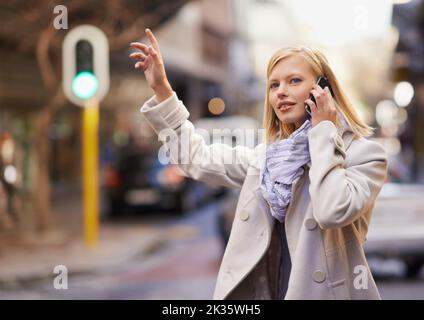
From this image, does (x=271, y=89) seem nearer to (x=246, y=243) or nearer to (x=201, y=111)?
(x=246, y=243)

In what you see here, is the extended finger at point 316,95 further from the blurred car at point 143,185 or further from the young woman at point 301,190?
the blurred car at point 143,185

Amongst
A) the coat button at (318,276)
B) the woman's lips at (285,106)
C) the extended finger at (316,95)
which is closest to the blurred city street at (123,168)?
the woman's lips at (285,106)

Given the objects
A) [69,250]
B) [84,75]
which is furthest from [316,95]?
[69,250]

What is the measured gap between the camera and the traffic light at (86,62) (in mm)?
10523

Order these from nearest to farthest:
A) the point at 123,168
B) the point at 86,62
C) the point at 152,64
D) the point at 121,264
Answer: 1. the point at 152,64
2. the point at 86,62
3. the point at 121,264
4. the point at 123,168

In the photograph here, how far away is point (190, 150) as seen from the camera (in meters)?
2.86

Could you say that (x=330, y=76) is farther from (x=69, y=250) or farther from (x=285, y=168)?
(x=69, y=250)

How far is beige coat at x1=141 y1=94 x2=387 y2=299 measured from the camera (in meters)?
2.35

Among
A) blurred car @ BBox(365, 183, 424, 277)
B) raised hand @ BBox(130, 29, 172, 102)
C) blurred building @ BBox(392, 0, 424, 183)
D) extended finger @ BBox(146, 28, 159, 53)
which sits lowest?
raised hand @ BBox(130, 29, 172, 102)

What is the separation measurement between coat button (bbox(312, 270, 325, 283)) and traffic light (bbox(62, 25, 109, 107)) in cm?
842

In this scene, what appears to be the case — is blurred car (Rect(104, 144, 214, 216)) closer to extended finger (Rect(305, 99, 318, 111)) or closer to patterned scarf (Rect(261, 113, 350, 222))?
patterned scarf (Rect(261, 113, 350, 222))

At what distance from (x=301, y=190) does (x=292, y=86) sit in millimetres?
330

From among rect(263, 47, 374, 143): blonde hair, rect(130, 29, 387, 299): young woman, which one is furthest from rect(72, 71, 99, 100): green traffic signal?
rect(263, 47, 374, 143): blonde hair

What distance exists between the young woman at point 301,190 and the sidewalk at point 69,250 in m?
7.47
